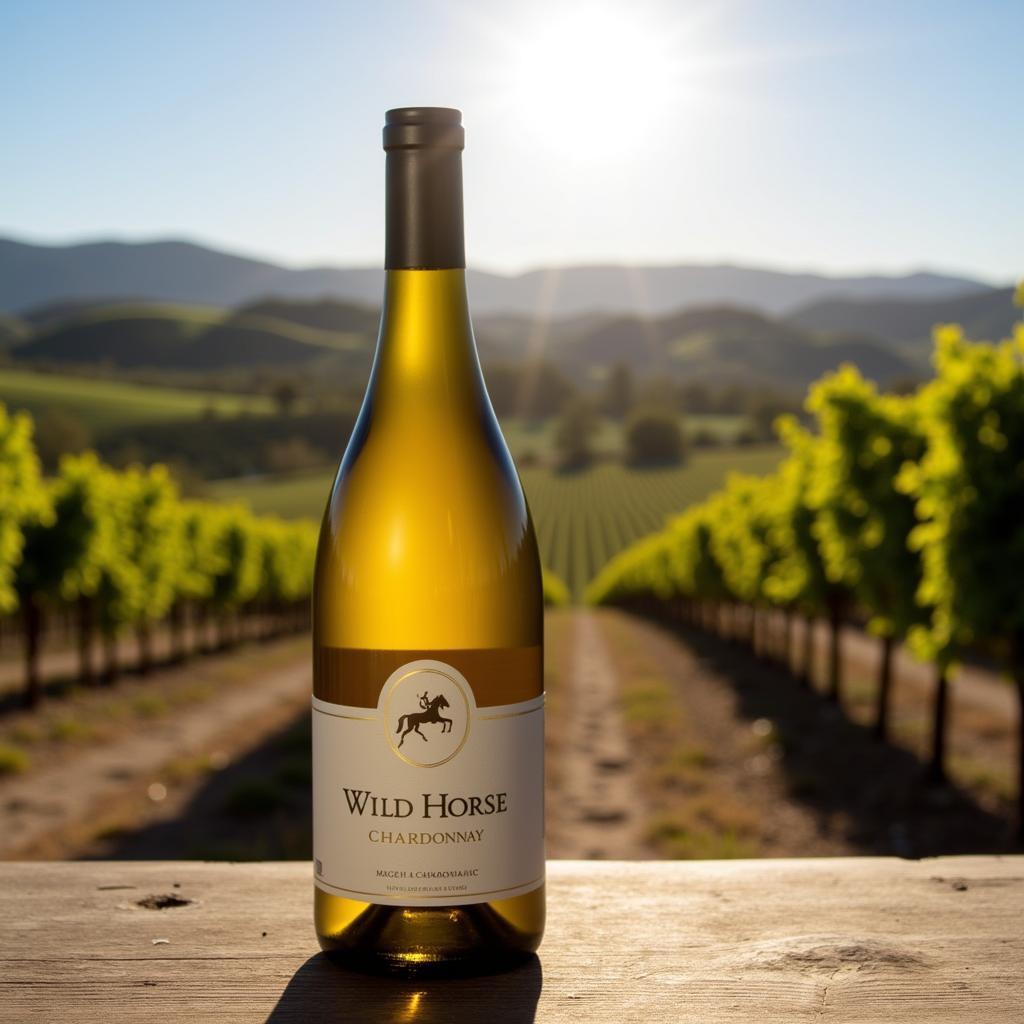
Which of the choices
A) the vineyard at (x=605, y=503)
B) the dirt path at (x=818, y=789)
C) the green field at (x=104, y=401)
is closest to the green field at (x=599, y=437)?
the vineyard at (x=605, y=503)

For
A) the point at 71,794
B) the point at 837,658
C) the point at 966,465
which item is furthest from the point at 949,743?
the point at 71,794

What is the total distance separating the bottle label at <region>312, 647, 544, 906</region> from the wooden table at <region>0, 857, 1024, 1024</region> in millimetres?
162

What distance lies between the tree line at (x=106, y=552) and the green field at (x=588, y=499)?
68.7m

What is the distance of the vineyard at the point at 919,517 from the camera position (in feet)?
43.0

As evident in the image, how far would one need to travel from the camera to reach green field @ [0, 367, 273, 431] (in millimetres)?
151263

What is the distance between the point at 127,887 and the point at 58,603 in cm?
3262

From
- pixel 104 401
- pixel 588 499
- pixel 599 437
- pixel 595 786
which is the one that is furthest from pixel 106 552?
pixel 599 437

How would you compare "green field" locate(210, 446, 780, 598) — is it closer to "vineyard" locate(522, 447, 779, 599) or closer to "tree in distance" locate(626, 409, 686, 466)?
"vineyard" locate(522, 447, 779, 599)

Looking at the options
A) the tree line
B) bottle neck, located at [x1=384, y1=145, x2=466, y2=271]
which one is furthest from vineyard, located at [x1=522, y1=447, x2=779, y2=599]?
bottle neck, located at [x1=384, y1=145, x2=466, y2=271]

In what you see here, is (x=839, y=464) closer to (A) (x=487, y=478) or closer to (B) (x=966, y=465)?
(B) (x=966, y=465)

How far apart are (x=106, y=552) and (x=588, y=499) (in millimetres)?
117112

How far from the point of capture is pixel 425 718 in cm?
202

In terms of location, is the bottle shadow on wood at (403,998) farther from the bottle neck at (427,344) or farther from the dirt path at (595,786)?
the dirt path at (595,786)

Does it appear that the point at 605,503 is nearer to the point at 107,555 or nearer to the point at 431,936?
the point at 107,555
